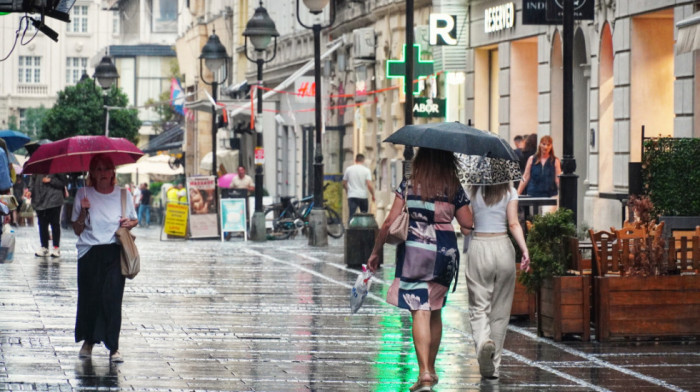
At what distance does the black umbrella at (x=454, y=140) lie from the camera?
36.6 ft

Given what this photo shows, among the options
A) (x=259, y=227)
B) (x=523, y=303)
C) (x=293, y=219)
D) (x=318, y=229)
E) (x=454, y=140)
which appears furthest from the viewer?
(x=293, y=219)

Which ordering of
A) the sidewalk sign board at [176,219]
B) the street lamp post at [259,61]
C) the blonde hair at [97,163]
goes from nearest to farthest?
the blonde hair at [97,163]
the street lamp post at [259,61]
the sidewalk sign board at [176,219]

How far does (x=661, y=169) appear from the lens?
55.9 feet

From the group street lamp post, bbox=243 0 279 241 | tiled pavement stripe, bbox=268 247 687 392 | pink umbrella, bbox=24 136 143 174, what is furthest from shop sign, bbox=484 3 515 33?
pink umbrella, bbox=24 136 143 174

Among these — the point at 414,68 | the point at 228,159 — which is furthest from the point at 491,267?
the point at 228,159

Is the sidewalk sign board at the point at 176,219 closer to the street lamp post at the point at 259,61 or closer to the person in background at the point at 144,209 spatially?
the street lamp post at the point at 259,61

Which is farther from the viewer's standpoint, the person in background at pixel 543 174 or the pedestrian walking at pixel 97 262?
the person in background at pixel 543 174

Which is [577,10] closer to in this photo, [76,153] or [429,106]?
[76,153]

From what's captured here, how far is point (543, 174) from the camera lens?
2284 centimetres

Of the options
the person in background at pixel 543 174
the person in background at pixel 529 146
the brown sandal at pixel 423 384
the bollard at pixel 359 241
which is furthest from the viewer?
the person in background at pixel 529 146

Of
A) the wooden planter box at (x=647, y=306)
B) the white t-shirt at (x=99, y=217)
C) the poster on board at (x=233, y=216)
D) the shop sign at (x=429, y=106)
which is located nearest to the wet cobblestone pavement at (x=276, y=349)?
the wooden planter box at (x=647, y=306)

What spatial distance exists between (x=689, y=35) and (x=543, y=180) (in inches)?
224

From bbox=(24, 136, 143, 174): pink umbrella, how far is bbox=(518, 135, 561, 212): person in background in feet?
33.6

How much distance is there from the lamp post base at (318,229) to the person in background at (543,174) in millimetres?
8620
